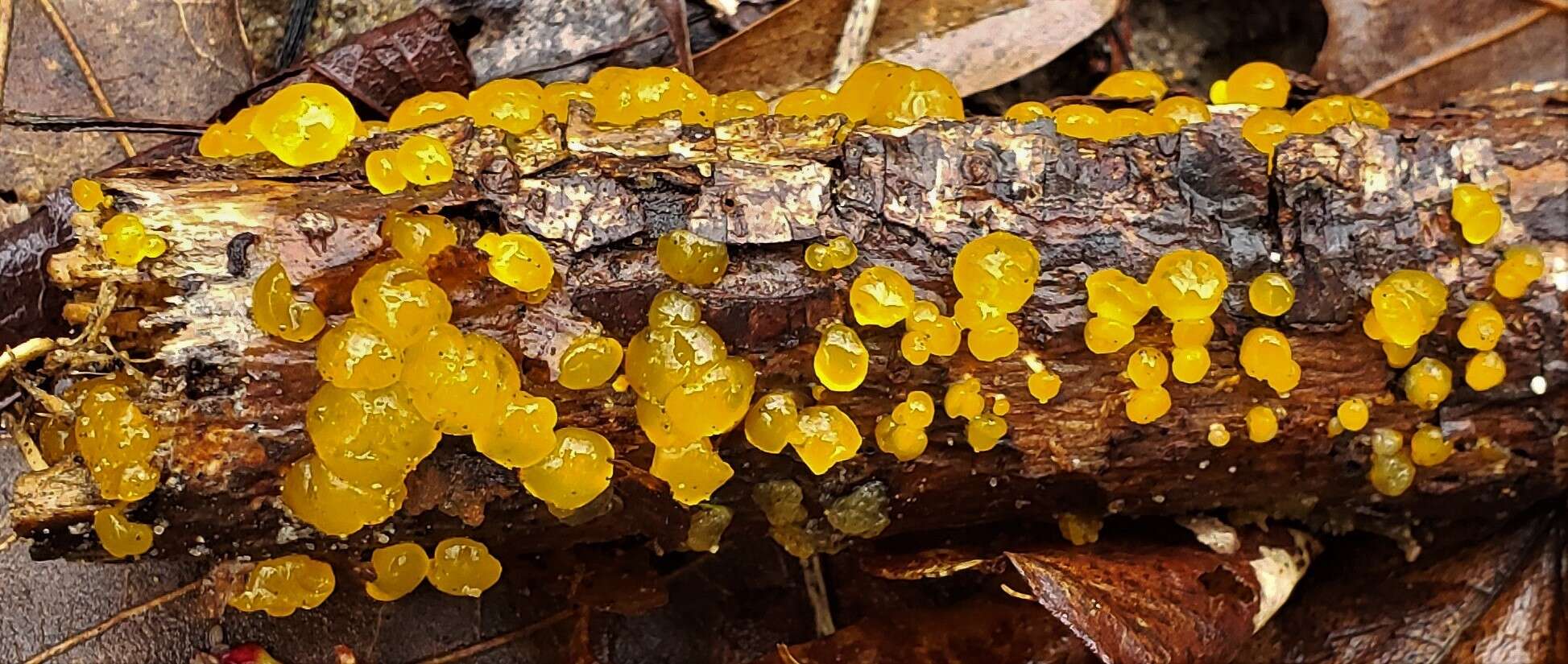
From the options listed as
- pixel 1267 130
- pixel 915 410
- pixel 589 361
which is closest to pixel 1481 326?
pixel 1267 130

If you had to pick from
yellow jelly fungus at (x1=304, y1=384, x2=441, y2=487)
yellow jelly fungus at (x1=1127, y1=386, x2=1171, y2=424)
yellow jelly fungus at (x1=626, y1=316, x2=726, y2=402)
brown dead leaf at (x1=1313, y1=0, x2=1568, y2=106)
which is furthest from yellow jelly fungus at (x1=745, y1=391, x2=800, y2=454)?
brown dead leaf at (x1=1313, y1=0, x2=1568, y2=106)

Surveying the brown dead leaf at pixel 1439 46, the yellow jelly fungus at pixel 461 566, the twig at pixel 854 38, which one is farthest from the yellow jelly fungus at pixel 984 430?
the brown dead leaf at pixel 1439 46

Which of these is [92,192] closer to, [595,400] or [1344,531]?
[595,400]

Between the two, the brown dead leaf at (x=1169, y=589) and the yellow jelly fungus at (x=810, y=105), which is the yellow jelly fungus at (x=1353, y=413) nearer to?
the brown dead leaf at (x=1169, y=589)

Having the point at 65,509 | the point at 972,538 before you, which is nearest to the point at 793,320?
the point at 972,538

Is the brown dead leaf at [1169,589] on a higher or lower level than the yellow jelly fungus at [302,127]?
lower

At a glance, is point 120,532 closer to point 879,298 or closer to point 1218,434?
point 879,298

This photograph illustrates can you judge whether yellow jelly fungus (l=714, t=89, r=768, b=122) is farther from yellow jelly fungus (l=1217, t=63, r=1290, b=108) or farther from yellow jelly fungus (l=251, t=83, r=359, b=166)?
yellow jelly fungus (l=1217, t=63, r=1290, b=108)
